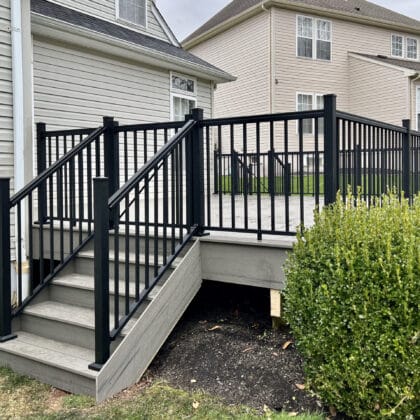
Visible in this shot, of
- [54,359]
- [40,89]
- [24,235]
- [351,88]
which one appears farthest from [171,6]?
[54,359]

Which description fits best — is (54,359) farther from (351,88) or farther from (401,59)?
(401,59)

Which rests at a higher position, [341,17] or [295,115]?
[341,17]

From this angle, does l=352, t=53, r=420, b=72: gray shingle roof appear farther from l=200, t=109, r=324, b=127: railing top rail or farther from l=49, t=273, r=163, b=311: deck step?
l=49, t=273, r=163, b=311: deck step

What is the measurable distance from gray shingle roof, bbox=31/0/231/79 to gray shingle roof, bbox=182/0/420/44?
808 centimetres

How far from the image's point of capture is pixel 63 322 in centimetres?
334

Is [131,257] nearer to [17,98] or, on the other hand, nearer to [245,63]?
[17,98]

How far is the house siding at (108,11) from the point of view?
7.55m

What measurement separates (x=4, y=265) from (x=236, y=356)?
181cm

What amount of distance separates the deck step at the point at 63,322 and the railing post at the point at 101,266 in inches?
6.7

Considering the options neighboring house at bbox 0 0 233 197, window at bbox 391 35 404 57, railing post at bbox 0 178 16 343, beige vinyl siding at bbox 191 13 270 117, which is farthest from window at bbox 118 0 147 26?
window at bbox 391 35 404 57

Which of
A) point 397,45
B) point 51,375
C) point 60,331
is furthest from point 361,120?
point 397,45

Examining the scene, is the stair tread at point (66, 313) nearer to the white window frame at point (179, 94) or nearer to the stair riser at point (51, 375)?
the stair riser at point (51, 375)

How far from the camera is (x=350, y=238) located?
2.47m

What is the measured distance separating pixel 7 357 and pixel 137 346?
98 cm
